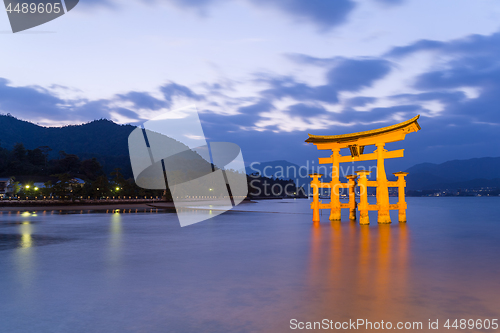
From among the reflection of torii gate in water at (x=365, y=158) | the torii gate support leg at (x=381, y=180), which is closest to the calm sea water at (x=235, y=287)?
the torii gate support leg at (x=381, y=180)

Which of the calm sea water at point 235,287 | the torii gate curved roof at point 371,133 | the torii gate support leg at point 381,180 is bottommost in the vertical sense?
the calm sea water at point 235,287

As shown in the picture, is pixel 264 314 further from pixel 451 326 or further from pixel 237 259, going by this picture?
pixel 237 259

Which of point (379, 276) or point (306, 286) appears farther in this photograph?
point (379, 276)

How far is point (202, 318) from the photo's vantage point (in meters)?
5.37

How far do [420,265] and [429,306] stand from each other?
4.15 m

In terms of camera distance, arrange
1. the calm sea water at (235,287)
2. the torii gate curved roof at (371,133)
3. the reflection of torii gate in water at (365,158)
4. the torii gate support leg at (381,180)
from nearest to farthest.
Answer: the calm sea water at (235,287) < the torii gate curved roof at (371,133) < the reflection of torii gate in water at (365,158) < the torii gate support leg at (381,180)

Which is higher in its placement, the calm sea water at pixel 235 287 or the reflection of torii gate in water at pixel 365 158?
the reflection of torii gate in water at pixel 365 158

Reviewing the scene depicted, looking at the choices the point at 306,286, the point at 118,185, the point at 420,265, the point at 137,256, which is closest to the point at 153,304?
the point at 306,286

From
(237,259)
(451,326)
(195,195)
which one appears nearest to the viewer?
(451,326)

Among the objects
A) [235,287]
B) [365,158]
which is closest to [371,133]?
[365,158]

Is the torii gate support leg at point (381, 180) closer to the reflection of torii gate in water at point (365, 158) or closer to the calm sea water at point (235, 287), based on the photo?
the reflection of torii gate in water at point (365, 158)

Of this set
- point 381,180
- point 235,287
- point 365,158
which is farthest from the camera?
point 365,158

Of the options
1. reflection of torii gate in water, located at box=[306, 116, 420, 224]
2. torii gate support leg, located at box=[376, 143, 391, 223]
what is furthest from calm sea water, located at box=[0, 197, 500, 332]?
reflection of torii gate in water, located at box=[306, 116, 420, 224]

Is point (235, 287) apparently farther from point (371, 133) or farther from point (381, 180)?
point (371, 133)
